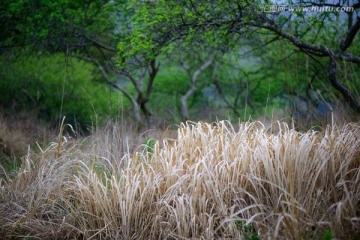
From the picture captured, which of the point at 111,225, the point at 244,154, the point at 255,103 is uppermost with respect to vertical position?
the point at 244,154

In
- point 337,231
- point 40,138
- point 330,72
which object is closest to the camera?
point 337,231

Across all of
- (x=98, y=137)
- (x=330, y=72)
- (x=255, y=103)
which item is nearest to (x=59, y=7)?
(x=98, y=137)

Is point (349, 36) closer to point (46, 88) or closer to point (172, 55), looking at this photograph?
point (172, 55)

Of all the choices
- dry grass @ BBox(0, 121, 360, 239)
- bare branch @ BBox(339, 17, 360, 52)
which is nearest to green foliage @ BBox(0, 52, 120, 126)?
bare branch @ BBox(339, 17, 360, 52)

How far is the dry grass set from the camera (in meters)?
3.57

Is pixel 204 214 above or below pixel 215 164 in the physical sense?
below

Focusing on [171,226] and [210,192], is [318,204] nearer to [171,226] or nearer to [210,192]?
[210,192]

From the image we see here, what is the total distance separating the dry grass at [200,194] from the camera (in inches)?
141

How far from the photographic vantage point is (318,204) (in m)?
3.46

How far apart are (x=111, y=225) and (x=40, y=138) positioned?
10.9ft

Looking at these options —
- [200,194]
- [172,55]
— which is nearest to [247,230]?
[200,194]

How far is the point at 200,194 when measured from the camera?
374cm

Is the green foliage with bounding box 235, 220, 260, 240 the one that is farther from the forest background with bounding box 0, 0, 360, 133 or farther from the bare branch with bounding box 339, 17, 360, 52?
the bare branch with bounding box 339, 17, 360, 52

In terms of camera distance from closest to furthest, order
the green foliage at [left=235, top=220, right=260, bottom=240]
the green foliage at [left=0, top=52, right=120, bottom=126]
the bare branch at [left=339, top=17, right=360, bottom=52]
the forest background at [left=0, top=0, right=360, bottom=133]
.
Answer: the green foliage at [left=235, top=220, right=260, bottom=240]
the bare branch at [left=339, top=17, right=360, bottom=52]
the forest background at [left=0, top=0, right=360, bottom=133]
the green foliage at [left=0, top=52, right=120, bottom=126]
